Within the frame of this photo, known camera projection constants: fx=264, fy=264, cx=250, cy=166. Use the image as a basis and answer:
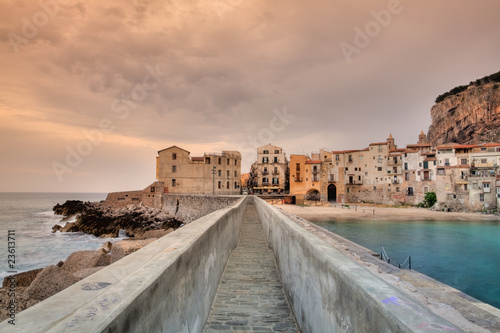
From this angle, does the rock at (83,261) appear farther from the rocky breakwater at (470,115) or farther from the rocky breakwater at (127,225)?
the rocky breakwater at (470,115)

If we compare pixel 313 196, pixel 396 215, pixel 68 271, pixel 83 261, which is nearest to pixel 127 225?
pixel 83 261

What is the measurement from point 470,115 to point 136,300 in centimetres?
10033

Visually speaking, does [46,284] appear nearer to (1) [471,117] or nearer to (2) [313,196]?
(2) [313,196]

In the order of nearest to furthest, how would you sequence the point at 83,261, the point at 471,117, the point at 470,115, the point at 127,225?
1. the point at 83,261
2. the point at 127,225
3. the point at 471,117
4. the point at 470,115

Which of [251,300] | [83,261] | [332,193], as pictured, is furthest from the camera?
[332,193]

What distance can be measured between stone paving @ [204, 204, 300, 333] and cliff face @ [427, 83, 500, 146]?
86.6m

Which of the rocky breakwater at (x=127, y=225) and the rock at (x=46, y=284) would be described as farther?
the rocky breakwater at (x=127, y=225)

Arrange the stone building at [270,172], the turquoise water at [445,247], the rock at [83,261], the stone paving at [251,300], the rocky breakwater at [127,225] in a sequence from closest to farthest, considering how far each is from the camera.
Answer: the stone paving at [251,300]
the rock at [83,261]
the turquoise water at [445,247]
the rocky breakwater at [127,225]
the stone building at [270,172]

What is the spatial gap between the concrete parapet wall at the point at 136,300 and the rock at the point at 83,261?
11.0m

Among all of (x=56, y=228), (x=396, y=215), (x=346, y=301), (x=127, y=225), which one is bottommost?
(x=396, y=215)

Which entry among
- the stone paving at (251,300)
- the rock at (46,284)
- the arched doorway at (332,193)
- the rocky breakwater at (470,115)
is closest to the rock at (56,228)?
the rock at (46,284)

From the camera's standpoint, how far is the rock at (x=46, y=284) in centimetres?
701

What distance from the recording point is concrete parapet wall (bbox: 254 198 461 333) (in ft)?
4.97

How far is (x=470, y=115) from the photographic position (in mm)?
76688
